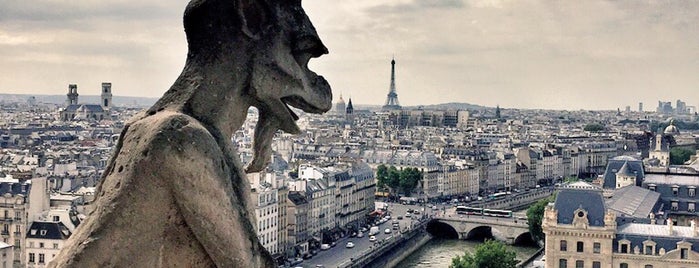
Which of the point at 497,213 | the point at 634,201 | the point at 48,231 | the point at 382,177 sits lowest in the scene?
the point at 497,213

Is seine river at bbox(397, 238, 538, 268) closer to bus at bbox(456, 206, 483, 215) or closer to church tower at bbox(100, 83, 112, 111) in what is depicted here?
bus at bbox(456, 206, 483, 215)

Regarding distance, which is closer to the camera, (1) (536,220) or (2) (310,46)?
(2) (310,46)

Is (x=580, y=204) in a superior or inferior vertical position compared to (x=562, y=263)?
superior

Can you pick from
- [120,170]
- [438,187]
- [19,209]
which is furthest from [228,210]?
[438,187]

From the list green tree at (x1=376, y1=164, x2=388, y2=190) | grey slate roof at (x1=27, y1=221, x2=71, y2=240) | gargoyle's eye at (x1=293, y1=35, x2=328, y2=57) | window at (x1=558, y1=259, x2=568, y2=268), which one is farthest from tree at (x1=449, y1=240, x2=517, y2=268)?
green tree at (x1=376, y1=164, x2=388, y2=190)

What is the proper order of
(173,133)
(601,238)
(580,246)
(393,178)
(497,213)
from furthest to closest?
(393,178)
(497,213)
(580,246)
(601,238)
(173,133)

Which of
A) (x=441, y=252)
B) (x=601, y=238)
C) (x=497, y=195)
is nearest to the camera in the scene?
(x=601, y=238)

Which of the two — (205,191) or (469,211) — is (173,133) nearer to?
Answer: (205,191)

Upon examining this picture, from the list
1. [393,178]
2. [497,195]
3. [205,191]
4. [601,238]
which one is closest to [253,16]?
[205,191]
